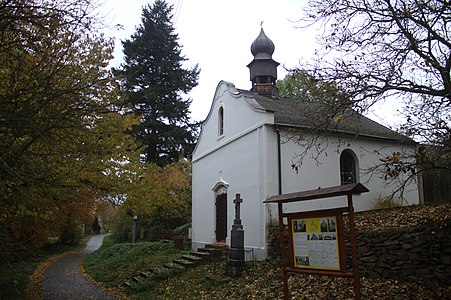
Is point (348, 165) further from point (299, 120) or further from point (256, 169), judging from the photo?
point (256, 169)

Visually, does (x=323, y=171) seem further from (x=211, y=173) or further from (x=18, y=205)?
(x=18, y=205)

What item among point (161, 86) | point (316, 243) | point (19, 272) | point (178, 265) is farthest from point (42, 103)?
point (161, 86)

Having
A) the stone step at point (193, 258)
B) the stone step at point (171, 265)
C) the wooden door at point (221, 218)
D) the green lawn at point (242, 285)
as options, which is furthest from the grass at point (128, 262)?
the wooden door at point (221, 218)

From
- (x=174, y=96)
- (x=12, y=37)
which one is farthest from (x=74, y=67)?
(x=174, y=96)

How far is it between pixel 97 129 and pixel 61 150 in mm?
2525

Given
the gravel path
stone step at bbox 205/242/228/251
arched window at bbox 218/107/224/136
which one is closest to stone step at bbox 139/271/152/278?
the gravel path

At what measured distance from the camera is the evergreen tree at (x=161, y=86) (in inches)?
1228

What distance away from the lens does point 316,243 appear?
7.36 metres

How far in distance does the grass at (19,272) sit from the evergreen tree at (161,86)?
10.4m

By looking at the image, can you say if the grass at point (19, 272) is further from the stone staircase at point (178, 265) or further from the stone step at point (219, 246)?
the stone step at point (219, 246)

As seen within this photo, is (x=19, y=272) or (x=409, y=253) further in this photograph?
(x=19, y=272)

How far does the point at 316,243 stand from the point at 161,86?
26935 millimetres

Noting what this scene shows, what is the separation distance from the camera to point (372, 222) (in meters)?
11.4

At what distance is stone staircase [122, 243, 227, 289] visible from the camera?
14.1 m
